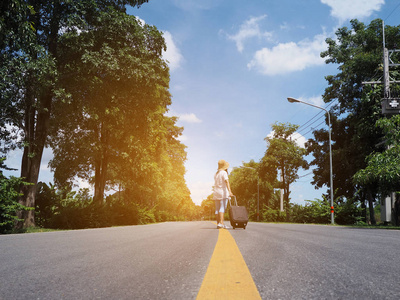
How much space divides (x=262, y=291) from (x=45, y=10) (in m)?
16.8

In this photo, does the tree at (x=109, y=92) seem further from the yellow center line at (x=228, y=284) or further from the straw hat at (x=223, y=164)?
the yellow center line at (x=228, y=284)

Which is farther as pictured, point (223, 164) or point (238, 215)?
point (238, 215)

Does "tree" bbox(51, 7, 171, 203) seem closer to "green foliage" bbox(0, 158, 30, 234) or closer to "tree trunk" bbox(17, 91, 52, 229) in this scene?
"tree trunk" bbox(17, 91, 52, 229)

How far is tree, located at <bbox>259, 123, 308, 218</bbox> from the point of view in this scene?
Answer: 4619cm

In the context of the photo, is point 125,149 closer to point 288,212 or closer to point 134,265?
point 134,265

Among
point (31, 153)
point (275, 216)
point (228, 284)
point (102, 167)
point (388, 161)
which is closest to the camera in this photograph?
point (228, 284)

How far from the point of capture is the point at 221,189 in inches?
343

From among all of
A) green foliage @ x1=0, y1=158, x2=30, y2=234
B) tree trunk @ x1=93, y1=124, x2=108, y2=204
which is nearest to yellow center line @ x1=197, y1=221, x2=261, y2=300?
green foliage @ x1=0, y1=158, x2=30, y2=234

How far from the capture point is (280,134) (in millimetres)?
50094

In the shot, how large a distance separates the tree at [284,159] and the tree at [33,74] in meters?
34.3

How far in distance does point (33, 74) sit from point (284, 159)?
131ft

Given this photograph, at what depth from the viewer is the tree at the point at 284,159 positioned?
152 feet

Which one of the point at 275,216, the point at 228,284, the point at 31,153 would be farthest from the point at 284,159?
the point at 228,284

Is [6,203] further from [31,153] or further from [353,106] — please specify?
[353,106]
